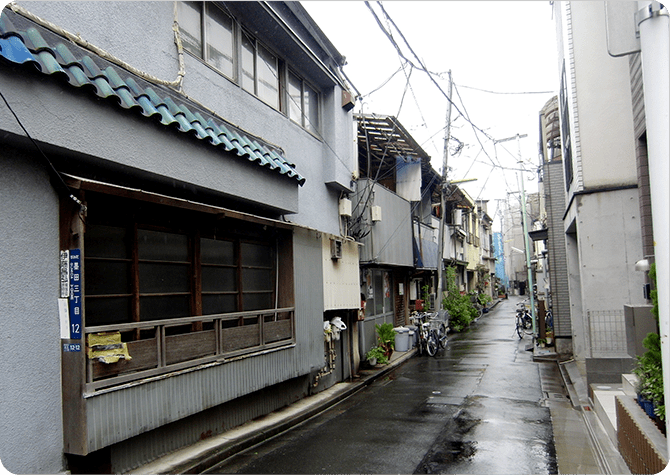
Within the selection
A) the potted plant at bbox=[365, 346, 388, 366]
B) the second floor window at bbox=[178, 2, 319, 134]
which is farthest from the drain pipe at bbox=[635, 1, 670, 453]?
the potted plant at bbox=[365, 346, 388, 366]

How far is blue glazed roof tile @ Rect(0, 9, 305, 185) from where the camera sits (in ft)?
16.2

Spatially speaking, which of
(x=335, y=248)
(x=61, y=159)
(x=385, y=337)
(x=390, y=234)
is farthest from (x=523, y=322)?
(x=61, y=159)

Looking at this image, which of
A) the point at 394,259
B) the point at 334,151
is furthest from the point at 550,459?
the point at 394,259

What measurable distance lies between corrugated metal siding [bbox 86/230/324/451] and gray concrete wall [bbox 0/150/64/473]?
470 millimetres

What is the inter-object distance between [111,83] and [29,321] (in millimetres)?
2963

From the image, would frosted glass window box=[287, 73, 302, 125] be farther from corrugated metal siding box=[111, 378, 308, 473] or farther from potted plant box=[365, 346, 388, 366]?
potted plant box=[365, 346, 388, 366]

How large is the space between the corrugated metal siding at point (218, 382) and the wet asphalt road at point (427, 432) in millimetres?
1046

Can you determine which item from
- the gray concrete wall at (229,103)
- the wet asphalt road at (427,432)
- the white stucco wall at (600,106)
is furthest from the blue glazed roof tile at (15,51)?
the white stucco wall at (600,106)

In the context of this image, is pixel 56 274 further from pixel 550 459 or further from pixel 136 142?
pixel 550 459

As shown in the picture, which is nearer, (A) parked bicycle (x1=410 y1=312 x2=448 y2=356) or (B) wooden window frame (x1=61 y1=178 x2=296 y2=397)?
(B) wooden window frame (x1=61 y1=178 x2=296 y2=397)

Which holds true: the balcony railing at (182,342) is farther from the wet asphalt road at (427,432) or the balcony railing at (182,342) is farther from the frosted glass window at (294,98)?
the frosted glass window at (294,98)

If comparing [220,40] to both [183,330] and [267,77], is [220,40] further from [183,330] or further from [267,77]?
[183,330]

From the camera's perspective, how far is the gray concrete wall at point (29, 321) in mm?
5102

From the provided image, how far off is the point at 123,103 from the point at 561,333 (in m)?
16.8
